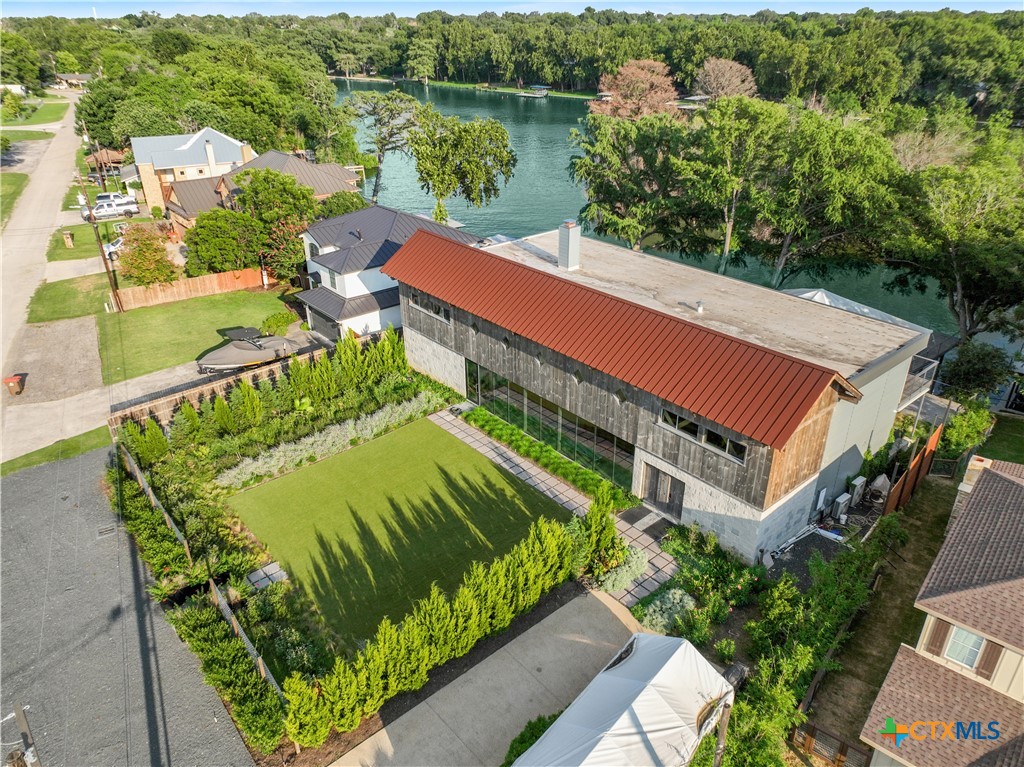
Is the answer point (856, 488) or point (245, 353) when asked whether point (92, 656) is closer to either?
point (245, 353)

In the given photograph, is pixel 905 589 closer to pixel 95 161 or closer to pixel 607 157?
pixel 607 157

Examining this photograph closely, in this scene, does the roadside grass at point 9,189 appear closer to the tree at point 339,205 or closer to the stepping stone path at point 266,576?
the tree at point 339,205

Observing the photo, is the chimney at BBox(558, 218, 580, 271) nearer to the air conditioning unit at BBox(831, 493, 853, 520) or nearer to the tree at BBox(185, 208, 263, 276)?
the air conditioning unit at BBox(831, 493, 853, 520)

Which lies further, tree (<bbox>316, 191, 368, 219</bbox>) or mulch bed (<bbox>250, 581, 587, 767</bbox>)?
tree (<bbox>316, 191, 368, 219</bbox>)

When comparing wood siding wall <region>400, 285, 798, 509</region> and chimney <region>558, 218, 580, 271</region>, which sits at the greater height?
chimney <region>558, 218, 580, 271</region>

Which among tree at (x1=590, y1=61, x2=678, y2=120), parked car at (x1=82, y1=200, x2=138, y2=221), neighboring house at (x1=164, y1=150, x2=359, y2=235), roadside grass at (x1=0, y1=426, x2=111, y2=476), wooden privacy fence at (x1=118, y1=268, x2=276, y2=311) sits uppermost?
tree at (x1=590, y1=61, x2=678, y2=120)

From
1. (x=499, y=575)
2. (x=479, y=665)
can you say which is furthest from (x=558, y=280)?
(x=479, y=665)

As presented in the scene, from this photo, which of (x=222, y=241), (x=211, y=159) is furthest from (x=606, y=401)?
(x=211, y=159)

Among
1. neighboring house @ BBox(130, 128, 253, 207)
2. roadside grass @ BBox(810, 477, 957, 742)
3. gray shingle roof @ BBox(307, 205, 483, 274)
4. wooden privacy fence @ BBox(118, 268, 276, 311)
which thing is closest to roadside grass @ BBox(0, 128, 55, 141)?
neighboring house @ BBox(130, 128, 253, 207)
